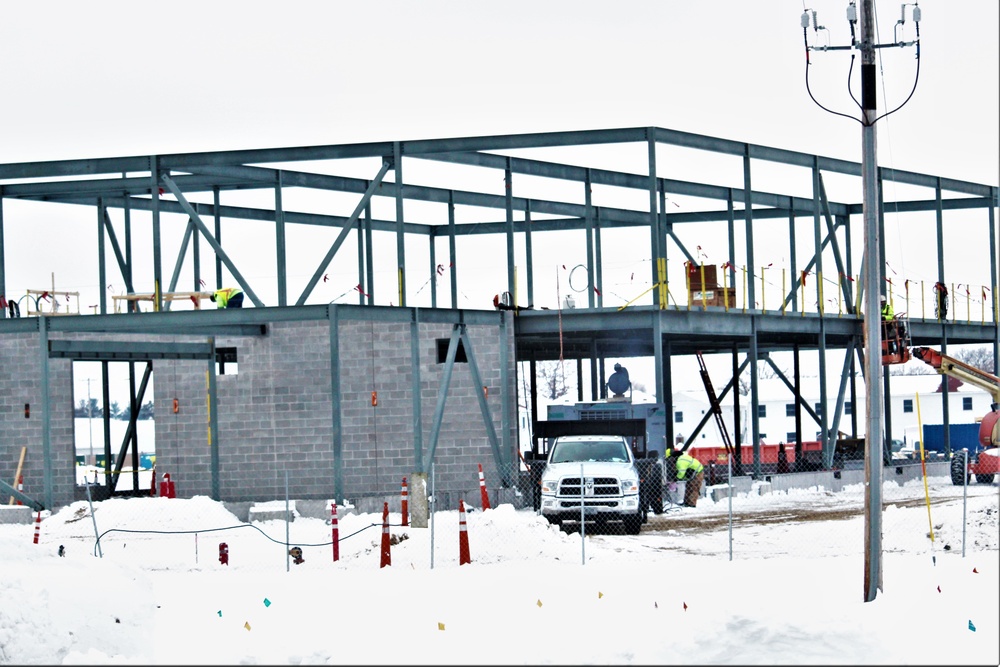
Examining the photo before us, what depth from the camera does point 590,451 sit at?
27.8 metres

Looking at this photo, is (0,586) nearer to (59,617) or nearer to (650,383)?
(59,617)

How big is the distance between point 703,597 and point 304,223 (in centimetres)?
3018

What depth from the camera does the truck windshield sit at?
2769cm

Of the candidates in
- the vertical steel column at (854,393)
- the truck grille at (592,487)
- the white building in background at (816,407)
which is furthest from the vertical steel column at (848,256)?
the white building in background at (816,407)

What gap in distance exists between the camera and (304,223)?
45.2m

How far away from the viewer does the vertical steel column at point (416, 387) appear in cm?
3117

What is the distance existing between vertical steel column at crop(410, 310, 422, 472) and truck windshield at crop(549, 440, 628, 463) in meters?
4.23

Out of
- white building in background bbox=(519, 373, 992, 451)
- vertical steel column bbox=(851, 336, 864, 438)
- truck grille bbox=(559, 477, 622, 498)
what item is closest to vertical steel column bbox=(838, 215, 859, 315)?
vertical steel column bbox=(851, 336, 864, 438)

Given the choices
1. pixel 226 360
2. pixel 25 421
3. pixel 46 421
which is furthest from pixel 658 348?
pixel 25 421

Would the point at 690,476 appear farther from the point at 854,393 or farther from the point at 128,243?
the point at 128,243

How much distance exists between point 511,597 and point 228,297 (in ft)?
63.6

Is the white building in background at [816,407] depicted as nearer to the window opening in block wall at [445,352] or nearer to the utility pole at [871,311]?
the window opening in block wall at [445,352]

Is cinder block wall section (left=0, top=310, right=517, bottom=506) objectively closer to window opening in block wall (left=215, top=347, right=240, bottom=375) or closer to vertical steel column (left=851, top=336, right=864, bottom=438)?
window opening in block wall (left=215, top=347, right=240, bottom=375)

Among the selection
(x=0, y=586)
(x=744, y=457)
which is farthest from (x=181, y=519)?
(x=744, y=457)
